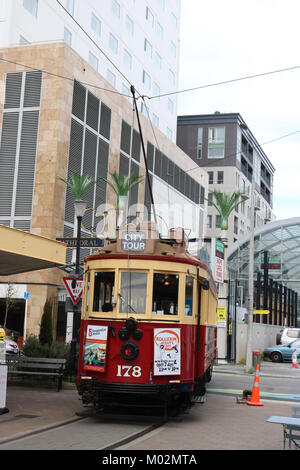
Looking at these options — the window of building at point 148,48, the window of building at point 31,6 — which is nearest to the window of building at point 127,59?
the window of building at point 148,48

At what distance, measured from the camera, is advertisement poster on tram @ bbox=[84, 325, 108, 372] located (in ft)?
33.4

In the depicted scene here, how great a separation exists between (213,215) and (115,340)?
64.4 meters

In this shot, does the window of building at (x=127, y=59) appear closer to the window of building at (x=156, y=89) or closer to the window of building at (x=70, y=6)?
the window of building at (x=156, y=89)

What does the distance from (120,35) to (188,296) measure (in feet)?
126

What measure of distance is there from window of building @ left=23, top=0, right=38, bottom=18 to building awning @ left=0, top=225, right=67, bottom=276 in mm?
25137

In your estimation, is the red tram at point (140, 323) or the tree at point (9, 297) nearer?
the red tram at point (140, 323)

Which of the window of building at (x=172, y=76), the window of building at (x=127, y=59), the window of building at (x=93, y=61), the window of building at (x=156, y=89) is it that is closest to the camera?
the window of building at (x=93, y=61)

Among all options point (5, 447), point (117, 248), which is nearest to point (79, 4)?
point (117, 248)

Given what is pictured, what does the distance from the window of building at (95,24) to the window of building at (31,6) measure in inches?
204

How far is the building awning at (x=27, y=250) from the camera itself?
1299 centimetres

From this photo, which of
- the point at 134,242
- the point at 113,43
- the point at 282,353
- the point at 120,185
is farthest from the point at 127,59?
the point at 134,242

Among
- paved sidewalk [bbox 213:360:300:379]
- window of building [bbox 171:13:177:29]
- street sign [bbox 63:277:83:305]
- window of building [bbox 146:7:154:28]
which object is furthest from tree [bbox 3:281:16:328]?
window of building [bbox 171:13:177:29]

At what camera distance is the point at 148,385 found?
393 inches

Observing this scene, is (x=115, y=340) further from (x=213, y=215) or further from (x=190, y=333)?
(x=213, y=215)
